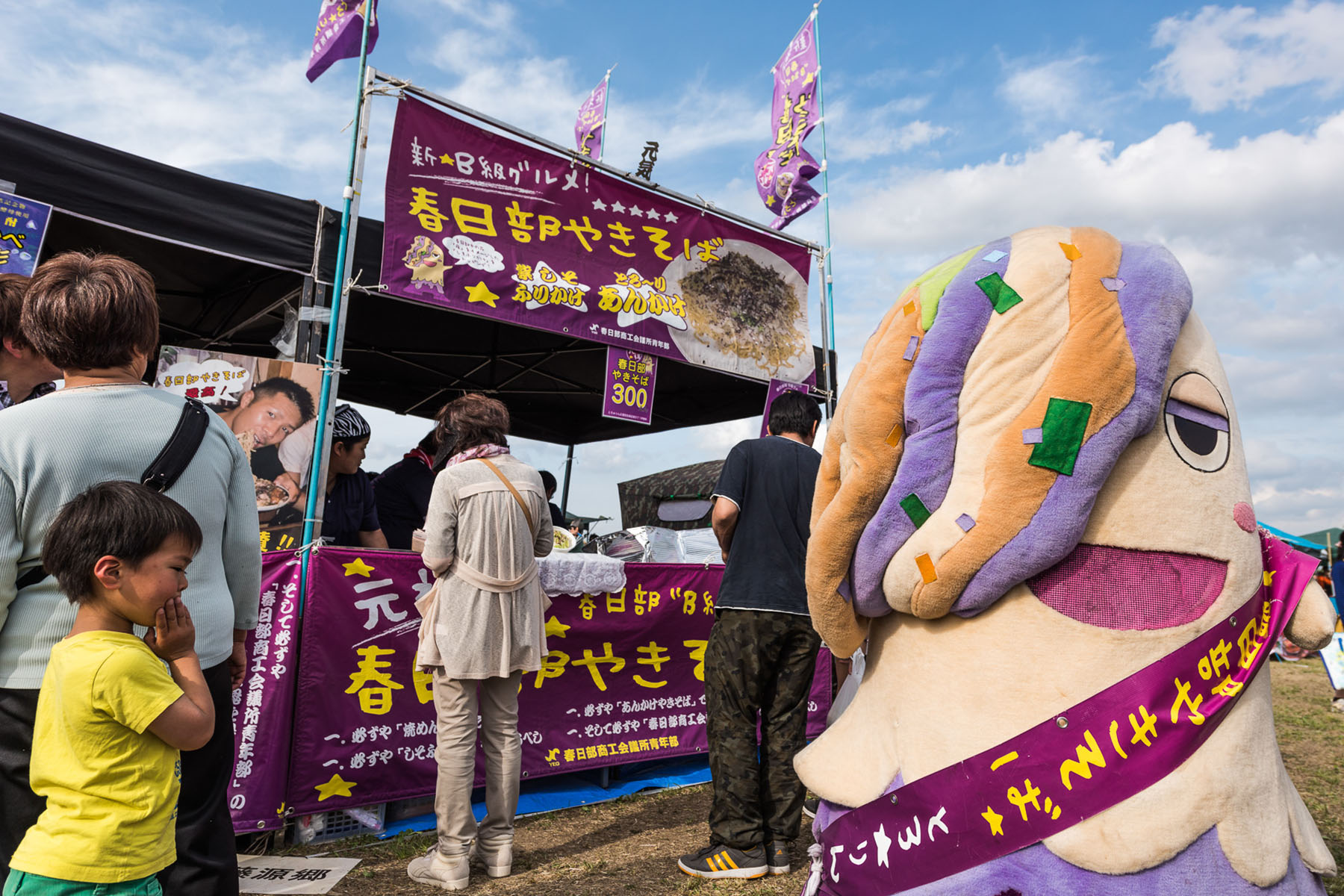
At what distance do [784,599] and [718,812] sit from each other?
2.81 feet

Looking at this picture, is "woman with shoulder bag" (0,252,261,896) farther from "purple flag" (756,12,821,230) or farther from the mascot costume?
"purple flag" (756,12,821,230)

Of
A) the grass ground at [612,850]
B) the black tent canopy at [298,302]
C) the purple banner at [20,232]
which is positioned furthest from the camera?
the black tent canopy at [298,302]

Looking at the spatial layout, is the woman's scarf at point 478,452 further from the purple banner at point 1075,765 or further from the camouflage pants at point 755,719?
the purple banner at point 1075,765

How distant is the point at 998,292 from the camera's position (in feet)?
5.18

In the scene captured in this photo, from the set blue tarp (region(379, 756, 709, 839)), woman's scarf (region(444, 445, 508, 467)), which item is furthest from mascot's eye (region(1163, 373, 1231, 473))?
blue tarp (region(379, 756, 709, 839))

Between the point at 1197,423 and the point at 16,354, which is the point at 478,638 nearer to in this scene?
the point at 16,354

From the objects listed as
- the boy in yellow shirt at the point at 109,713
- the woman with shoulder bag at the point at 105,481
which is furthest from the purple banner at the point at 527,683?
the boy in yellow shirt at the point at 109,713

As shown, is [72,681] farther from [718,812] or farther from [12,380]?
[718,812]

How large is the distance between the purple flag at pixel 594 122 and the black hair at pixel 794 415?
19.7 ft

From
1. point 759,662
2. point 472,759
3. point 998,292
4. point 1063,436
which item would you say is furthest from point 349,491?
point 1063,436

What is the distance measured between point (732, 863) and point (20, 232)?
3.48 meters

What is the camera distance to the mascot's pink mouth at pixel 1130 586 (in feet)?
4.81

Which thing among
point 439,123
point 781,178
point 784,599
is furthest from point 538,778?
point 781,178

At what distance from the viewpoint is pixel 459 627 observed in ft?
9.77
